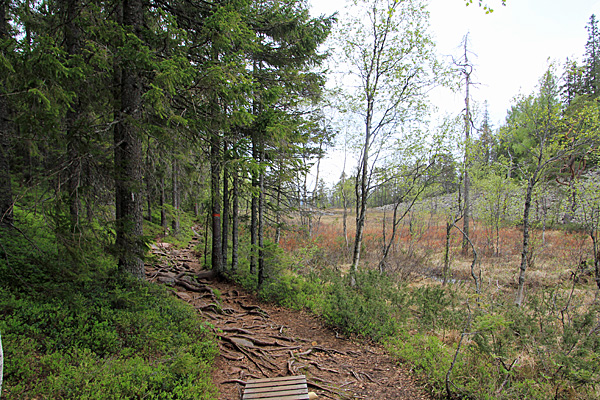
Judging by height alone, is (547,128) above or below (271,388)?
above

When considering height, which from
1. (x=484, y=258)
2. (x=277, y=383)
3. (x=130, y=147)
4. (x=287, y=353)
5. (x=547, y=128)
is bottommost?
(x=287, y=353)

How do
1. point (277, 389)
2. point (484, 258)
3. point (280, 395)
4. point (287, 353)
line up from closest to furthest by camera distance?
point (280, 395)
point (277, 389)
point (287, 353)
point (484, 258)

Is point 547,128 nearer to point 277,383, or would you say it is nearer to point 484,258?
point 277,383

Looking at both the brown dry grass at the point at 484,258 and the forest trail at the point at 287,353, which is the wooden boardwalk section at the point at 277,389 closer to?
the forest trail at the point at 287,353

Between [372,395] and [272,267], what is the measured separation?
497 centimetres

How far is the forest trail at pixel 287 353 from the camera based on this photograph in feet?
14.3

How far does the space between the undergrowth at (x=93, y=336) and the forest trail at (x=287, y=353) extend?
593mm

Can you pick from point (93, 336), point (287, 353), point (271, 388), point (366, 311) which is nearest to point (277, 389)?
point (271, 388)

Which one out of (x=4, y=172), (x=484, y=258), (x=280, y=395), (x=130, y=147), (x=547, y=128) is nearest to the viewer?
(x=280, y=395)

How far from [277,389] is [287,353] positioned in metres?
1.59

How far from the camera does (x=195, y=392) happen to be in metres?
3.38

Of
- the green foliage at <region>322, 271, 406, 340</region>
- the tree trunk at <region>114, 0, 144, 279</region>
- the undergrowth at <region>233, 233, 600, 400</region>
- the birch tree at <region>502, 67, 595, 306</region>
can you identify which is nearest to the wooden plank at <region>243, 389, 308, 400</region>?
the undergrowth at <region>233, 233, 600, 400</region>

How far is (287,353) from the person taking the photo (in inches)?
214

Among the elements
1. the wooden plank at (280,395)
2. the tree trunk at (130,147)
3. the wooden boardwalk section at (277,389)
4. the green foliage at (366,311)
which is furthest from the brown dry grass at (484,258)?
the wooden plank at (280,395)
